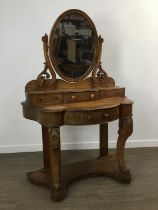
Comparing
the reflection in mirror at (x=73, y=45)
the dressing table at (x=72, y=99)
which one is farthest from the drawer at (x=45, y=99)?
the reflection in mirror at (x=73, y=45)

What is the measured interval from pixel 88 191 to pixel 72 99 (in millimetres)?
779

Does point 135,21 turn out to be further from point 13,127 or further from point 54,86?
point 13,127

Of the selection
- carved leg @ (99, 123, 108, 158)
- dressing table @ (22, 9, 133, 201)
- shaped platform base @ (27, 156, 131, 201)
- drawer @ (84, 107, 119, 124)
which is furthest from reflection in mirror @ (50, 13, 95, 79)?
shaped platform base @ (27, 156, 131, 201)

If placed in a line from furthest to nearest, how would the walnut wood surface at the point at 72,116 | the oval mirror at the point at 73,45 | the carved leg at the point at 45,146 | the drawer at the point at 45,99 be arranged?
the carved leg at the point at 45,146
the oval mirror at the point at 73,45
the drawer at the point at 45,99
the walnut wood surface at the point at 72,116

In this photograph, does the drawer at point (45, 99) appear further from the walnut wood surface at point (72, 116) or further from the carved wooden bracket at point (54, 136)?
the carved wooden bracket at point (54, 136)

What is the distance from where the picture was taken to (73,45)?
90.4 inches

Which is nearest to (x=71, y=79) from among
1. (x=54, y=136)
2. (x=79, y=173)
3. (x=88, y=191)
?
(x=54, y=136)

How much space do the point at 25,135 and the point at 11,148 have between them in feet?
0.72

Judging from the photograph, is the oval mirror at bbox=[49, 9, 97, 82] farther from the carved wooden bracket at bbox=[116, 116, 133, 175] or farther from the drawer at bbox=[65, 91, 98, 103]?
the carved wooden bracket at bbox=[116, 116, 133, 175]

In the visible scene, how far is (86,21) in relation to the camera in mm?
2316

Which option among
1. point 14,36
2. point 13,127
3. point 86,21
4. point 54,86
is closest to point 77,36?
point 86,21

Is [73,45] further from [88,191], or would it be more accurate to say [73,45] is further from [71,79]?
[88,191]

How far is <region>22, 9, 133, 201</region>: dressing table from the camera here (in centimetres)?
198

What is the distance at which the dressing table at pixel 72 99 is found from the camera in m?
1.98
